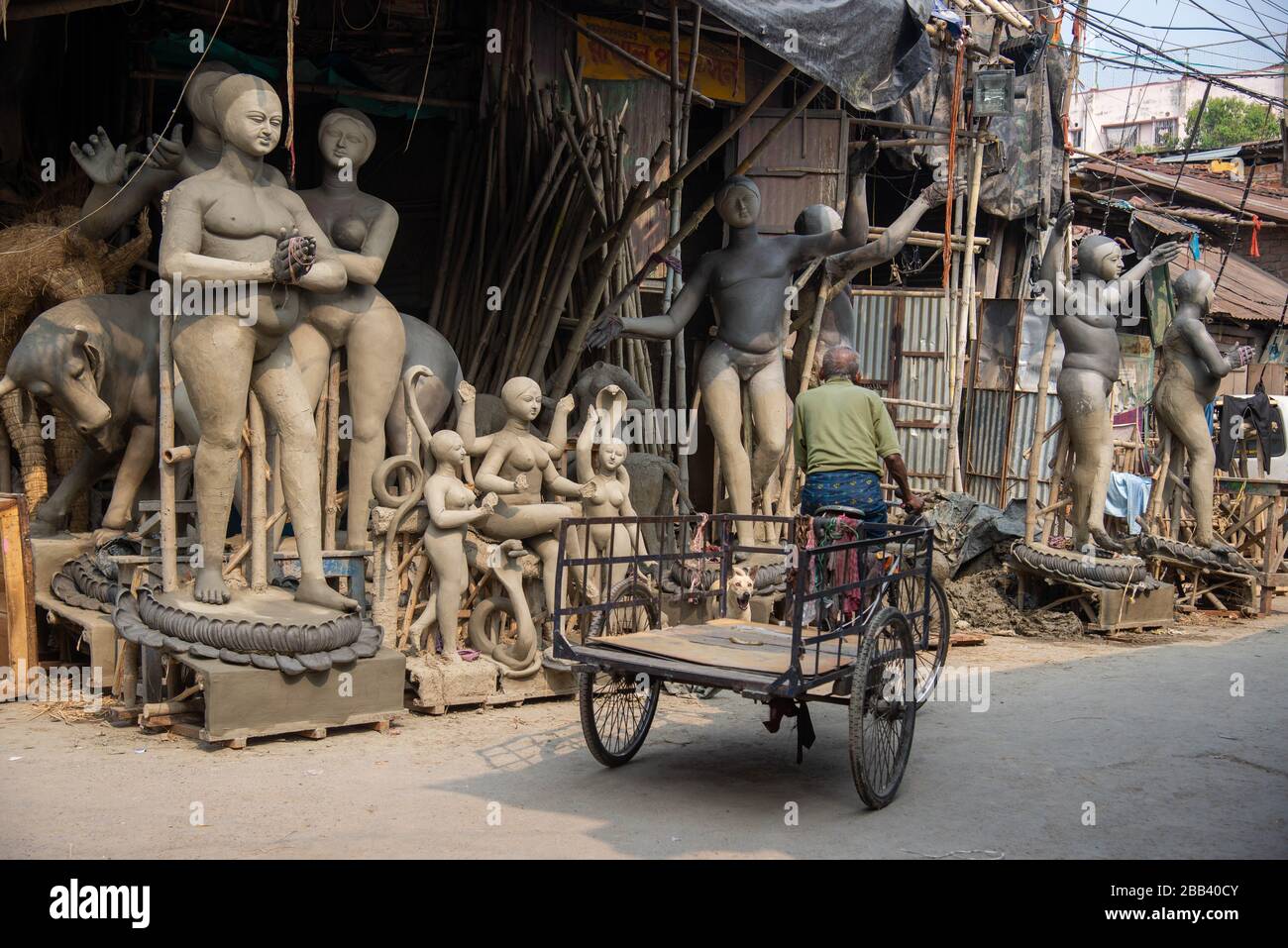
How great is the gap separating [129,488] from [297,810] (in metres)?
3.23

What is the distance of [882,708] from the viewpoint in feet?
16.2

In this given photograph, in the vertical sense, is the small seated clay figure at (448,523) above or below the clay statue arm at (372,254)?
below

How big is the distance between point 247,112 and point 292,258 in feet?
2.73

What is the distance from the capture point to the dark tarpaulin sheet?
688cm

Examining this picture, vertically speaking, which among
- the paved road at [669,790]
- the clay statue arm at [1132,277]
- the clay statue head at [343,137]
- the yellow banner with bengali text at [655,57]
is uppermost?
the yellow banner with bengali text at [655,57]

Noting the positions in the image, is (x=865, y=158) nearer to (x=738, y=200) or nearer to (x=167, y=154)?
(x=738, y=200)

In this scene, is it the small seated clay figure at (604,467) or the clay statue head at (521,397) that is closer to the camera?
the clay statue head at (521,397)

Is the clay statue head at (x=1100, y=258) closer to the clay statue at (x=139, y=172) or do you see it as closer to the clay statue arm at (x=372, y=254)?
the clay statue arm at (x=372, y=254)

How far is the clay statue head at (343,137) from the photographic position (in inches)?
280

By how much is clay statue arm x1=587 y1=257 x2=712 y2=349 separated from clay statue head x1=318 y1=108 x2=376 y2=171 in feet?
5.85

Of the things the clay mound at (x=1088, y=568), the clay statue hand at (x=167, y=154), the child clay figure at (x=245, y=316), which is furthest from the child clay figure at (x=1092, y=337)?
the clay statue hand at (x=167, y=154)

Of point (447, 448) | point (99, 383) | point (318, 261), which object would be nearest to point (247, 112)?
point (318, 261)

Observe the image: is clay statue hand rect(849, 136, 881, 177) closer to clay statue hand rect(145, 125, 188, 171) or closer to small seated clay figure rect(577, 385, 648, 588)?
small seated clay figure rect(577, 385, 648, 588)

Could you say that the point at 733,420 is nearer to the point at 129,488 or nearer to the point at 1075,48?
the point at 129,488
